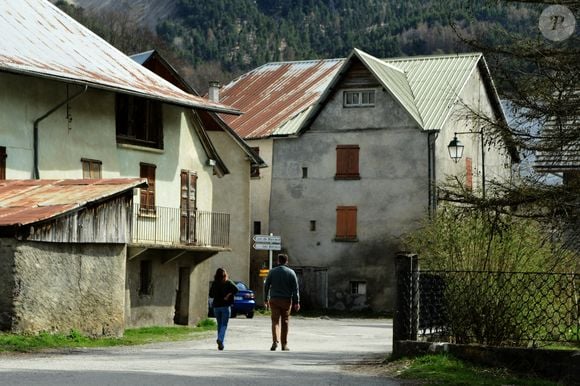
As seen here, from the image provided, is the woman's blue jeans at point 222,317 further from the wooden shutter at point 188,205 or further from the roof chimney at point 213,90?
the roof chimney at point 213,90

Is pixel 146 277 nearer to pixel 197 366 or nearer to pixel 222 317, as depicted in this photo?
pixel 222 317

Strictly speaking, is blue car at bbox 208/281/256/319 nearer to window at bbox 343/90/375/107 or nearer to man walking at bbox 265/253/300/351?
window at bbox 343/90/375/107

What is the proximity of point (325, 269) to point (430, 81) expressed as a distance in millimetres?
10000

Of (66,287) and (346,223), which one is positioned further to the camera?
(346,223)

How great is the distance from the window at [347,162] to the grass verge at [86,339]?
1876 centimetres

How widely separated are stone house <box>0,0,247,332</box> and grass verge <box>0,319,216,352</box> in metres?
0.93

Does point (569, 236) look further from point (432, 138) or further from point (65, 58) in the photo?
point (432, 138)

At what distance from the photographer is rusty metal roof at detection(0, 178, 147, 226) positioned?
2405 centimetres

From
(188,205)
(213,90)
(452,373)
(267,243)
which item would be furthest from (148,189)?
(213,90)

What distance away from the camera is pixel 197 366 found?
17.2 m

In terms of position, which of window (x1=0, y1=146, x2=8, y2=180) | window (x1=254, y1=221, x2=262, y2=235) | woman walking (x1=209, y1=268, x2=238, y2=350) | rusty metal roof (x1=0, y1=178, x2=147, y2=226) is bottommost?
woman walking (x1=209, y1=268, x2=238, y2=350)

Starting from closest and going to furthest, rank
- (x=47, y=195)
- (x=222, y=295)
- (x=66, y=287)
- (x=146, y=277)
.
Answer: (x=222, y=295), (x=66, y=287), (x=47, y=195), (x=146, y=277)

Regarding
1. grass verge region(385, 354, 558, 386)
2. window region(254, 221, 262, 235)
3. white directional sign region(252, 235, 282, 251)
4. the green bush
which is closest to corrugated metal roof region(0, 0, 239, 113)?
white directional sign region(252, 235, 282, 251)

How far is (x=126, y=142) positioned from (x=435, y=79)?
23823 mm
